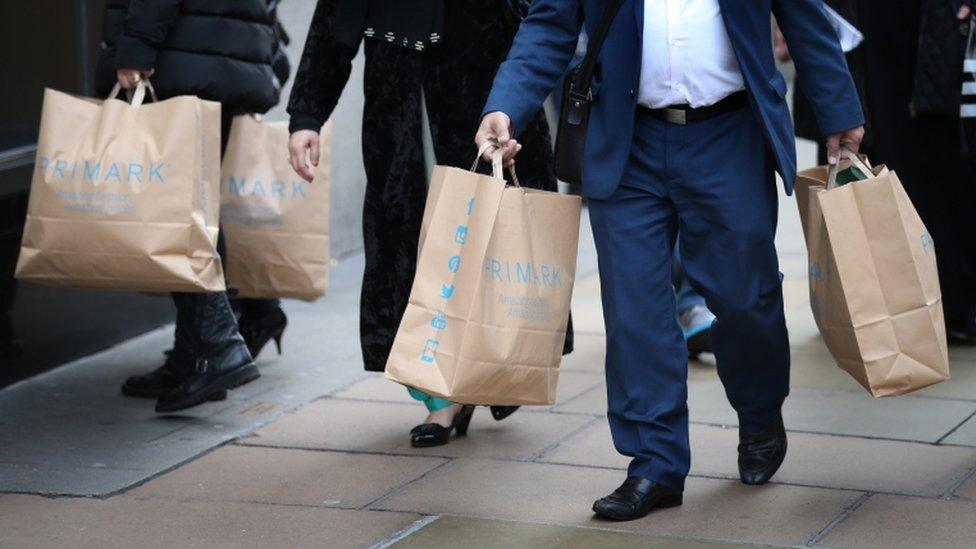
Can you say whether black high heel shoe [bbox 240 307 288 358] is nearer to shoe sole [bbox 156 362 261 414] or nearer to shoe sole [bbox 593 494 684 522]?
shoe sole [bbox 156 362 261 414]

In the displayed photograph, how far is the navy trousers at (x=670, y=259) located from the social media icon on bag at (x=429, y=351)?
504 millimetres

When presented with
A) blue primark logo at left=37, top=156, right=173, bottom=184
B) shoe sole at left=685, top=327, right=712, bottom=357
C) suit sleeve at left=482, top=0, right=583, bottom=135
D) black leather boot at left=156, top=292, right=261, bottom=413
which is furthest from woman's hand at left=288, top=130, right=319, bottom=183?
shoe sole at left=685, top=327, right=712, bottom=357

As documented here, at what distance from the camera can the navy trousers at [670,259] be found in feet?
13.8

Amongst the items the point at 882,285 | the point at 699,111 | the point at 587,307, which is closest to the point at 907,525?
the point at 882,285

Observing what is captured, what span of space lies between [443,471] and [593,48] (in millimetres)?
1395

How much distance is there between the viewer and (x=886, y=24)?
21.0 ft

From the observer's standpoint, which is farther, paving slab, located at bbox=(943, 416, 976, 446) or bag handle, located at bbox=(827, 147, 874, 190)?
paving slab, located at bbox=(943, 416, 976, 446)

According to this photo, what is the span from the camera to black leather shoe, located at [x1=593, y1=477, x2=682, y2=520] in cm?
426

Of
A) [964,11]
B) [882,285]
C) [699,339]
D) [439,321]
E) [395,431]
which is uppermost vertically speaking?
[964,11]

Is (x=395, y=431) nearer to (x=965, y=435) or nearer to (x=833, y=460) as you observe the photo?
(x=833, y=460)

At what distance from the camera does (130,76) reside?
17.1 ft

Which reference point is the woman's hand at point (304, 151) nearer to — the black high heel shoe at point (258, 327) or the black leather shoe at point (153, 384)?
the black leather shoe at point (153, 384)

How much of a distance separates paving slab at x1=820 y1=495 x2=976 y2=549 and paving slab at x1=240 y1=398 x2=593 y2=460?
3.67 feet

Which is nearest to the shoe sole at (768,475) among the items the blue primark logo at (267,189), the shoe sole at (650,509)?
the shoe sole at (650,509)
